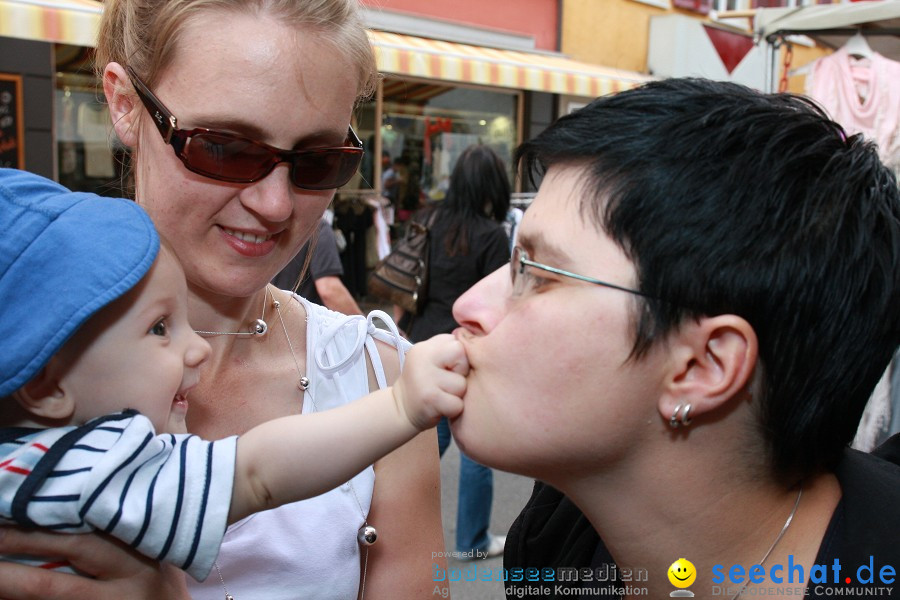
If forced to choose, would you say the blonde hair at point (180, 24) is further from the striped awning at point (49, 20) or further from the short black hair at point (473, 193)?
the striped awning at point (49, 20)

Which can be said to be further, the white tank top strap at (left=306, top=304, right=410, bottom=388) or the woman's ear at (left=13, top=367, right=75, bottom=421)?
the white tank top strap at (left=306, top=304, right=410, bottom=388)

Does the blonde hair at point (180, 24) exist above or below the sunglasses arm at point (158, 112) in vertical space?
above

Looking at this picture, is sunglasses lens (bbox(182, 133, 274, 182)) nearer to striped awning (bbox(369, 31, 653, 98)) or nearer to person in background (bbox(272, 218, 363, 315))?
person in background (bbox(272, 218, 363, 315))

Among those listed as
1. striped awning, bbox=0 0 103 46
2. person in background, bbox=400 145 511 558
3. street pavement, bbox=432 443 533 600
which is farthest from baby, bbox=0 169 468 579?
striped awning, bbox=0 0 103 46

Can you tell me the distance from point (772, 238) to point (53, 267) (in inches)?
46.2

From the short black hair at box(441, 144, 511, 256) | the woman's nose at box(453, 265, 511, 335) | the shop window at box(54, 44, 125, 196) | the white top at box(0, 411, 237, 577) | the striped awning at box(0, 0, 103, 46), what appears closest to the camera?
the white top at box(0, 411, 237, 577)

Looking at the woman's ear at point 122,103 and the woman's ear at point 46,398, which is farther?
the woman's ear at point 122,103

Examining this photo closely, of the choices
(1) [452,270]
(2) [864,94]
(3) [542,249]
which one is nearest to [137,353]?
(3) [542,249]

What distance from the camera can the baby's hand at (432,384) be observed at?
139cm

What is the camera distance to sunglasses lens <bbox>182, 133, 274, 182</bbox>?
5.36 feet

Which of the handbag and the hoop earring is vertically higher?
the hoop earring

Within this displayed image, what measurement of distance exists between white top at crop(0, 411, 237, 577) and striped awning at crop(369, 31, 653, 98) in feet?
23.8

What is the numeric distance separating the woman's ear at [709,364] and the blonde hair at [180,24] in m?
0.93

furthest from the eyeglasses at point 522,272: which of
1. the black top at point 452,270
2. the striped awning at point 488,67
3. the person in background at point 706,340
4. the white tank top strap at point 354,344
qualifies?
the striped awning at point 488,67
